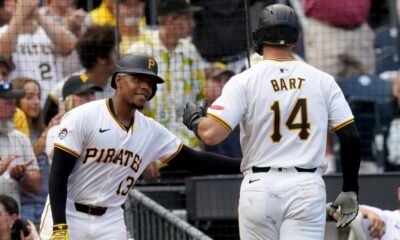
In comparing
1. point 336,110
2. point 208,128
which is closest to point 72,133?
point 208,128

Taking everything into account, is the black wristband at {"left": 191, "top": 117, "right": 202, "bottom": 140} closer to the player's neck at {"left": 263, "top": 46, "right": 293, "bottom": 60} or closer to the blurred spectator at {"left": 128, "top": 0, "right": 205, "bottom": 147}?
the player's neck at {"left": 263, "top": 46, "right": 293, "bottom": 60}

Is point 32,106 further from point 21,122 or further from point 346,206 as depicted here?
point 346,206

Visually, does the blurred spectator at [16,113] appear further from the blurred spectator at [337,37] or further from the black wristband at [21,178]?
the blurred spectator at [337,37]

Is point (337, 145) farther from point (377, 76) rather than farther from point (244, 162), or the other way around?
point (244, 162)

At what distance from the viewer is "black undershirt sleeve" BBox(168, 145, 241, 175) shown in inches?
282

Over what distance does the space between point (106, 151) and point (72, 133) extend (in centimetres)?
28

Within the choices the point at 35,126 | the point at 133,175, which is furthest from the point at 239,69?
the point at 133,175

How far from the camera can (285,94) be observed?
6285 millimetres

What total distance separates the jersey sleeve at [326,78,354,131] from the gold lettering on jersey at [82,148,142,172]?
4.13ft

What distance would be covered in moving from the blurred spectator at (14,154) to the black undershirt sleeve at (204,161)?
6.90 feet

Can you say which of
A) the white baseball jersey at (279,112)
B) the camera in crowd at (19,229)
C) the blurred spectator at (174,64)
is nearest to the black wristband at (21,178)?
the camera in crowd at (19,229)

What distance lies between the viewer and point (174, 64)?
31.8 ft

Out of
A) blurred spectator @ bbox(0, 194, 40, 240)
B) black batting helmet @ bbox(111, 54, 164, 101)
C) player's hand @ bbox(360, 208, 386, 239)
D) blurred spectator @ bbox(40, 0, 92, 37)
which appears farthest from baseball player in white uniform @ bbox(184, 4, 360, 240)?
blurred spectator @ bbox(40, 0, 92, 37)

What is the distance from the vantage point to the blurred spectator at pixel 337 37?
10.6 m
